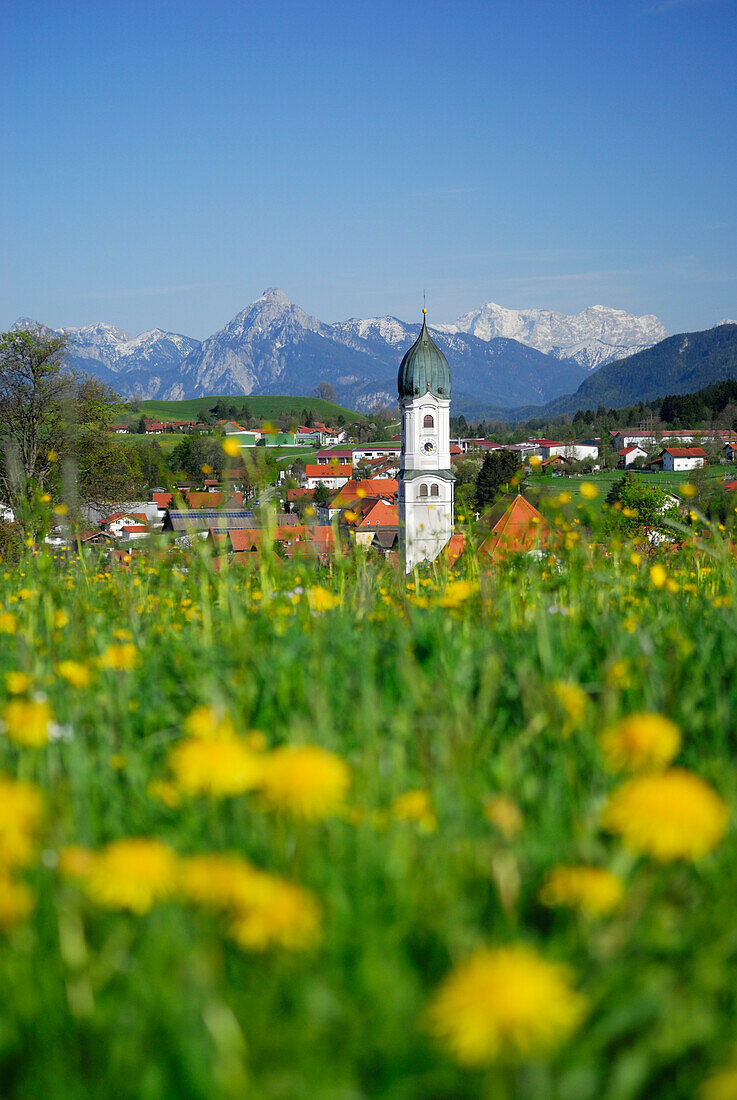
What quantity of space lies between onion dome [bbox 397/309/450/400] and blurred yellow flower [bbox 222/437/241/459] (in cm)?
3949

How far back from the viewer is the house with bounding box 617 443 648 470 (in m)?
119

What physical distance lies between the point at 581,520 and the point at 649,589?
1083 millimetres

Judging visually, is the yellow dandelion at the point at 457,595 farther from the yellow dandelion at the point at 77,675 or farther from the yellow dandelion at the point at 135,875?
the yellow dandelion at the point at 135,875

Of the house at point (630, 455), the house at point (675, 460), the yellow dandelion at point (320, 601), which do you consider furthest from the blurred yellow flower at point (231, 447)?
the house at point (630, 455)

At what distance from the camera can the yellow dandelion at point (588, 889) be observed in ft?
3.88

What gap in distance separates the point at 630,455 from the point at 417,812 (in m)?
131

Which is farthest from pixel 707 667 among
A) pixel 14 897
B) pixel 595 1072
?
pixel 14 897

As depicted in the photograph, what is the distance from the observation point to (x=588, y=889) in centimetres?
118

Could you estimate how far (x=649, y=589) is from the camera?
4.00 m

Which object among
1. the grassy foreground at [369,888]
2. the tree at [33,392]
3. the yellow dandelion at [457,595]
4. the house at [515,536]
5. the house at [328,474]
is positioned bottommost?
the grassy foreground at [369,888]

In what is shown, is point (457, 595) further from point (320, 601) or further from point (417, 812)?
point (417, 812)

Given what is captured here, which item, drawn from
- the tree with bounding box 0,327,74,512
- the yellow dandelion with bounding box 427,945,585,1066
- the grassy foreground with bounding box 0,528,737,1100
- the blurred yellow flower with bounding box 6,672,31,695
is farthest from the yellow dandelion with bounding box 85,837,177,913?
the tree with bounding box 0,327,74,512

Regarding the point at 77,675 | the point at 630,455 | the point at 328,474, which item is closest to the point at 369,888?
the point at 77,675

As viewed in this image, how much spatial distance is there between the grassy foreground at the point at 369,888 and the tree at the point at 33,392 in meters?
21.5
